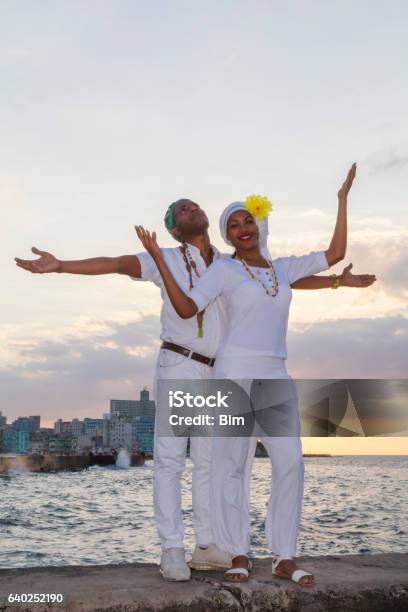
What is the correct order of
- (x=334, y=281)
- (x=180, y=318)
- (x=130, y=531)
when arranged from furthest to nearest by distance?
(x=130, y=531) → (x=334, y=281) → (x=180, y=318)

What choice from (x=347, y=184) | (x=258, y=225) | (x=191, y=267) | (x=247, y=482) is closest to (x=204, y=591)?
(x=247, y=482)

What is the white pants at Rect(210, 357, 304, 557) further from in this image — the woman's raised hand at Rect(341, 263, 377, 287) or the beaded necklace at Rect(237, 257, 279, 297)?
the woman's raised hand at Rect(341, 263, 377, 287)

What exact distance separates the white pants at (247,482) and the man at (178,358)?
27 cm

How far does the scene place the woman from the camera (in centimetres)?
493

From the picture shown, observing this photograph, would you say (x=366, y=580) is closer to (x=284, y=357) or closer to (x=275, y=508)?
(x=275, y=508)

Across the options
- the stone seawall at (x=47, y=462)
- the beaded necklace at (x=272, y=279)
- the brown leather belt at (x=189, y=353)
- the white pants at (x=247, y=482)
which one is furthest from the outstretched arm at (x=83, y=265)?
the stone seawall at (x=47, y=462)

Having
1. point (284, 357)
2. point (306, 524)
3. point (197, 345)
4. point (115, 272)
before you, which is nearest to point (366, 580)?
point (284, 357)

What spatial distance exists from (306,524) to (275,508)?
1302 inches

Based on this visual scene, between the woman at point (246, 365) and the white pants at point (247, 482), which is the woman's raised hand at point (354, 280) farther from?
the white pants at point (247, 482)

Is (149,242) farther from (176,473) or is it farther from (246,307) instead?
(176,473)

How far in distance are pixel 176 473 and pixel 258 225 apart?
6.03 ft

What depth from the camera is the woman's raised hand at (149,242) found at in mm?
5086

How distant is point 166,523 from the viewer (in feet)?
17.1

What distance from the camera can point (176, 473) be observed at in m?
5.34
